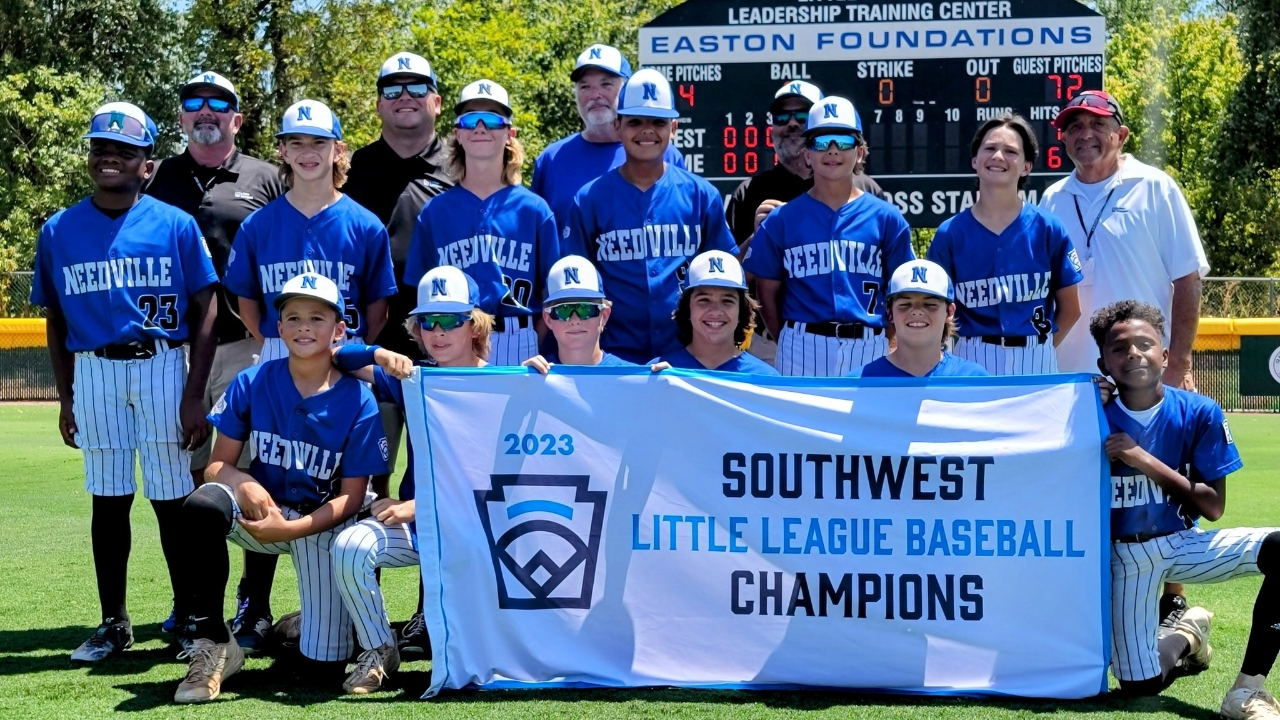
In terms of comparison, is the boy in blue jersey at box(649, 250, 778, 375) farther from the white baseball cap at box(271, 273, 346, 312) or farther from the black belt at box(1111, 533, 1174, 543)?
the black belt at box(1111, 533, 1174, 543)

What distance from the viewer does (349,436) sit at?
207 inches

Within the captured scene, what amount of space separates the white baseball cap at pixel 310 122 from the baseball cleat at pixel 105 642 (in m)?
2.11

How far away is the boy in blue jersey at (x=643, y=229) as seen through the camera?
5.96 m

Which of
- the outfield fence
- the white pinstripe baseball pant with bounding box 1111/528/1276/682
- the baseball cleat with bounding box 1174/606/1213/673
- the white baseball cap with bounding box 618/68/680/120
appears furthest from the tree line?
the white pinstripe baseball pant with bounding box 1111/528/1276/682

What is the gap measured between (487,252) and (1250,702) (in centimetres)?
328

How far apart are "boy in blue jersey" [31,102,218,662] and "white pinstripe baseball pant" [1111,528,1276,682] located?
11.9 ft

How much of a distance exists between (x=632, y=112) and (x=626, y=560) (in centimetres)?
198

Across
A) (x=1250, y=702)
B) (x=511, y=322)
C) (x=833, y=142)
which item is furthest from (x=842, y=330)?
(x=1250, y=702)

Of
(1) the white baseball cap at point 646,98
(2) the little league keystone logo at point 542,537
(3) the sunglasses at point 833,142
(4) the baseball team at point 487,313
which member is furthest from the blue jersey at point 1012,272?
(2) the little league keystone logo at point 542,537

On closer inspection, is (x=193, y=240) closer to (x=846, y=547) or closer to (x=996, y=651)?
(x=846, y=547)

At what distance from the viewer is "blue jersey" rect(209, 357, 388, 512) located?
5250mm

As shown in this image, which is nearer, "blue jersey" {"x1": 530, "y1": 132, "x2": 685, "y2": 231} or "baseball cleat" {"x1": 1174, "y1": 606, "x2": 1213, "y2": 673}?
"baseball cleat" {"x1": 1174, "y1": 606, "x2": 1213, "y2": 673}

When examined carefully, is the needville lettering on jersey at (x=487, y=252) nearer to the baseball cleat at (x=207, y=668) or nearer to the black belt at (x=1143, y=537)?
the baseball cleat at (x=207, y=668)

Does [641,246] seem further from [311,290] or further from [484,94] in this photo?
[311,290]
